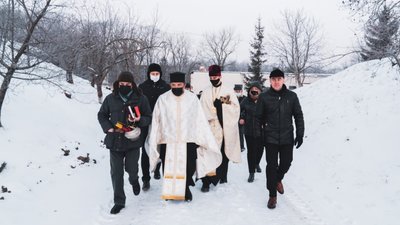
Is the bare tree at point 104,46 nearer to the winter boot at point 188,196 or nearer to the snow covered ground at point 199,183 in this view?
the snow covered ground at point 199,183

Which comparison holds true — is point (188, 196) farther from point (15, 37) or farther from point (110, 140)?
point (15, 37)

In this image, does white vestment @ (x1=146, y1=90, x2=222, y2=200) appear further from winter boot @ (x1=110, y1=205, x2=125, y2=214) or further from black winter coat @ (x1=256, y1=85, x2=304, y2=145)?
black winter coat @ (x1=256, y1=85, x2=304, y2=145)

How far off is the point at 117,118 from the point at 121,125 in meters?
0.15

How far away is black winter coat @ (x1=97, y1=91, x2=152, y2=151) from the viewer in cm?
Result: 504

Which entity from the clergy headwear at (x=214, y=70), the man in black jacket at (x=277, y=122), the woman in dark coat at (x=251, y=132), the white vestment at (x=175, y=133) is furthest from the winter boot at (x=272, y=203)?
the clergy headwear at (x=214, y=70)

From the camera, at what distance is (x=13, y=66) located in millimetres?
6426

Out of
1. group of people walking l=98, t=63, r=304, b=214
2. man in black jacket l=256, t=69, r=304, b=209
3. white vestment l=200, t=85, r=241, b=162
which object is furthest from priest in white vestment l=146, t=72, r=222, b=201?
man in black jacket l=256, t=69, r=304, b=209

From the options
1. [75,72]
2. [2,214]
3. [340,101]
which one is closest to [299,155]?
[340,101]

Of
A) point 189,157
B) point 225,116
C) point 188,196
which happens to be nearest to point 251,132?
point 225,116

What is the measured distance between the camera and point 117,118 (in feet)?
16.8

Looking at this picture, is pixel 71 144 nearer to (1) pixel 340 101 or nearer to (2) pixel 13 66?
(2) pixel 13 66

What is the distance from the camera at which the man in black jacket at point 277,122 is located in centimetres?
527

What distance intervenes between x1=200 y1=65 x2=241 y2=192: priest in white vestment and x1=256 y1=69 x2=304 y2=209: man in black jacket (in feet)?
3.57

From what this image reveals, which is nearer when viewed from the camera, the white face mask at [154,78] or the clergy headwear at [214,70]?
the clergy headwear at [214,70]
